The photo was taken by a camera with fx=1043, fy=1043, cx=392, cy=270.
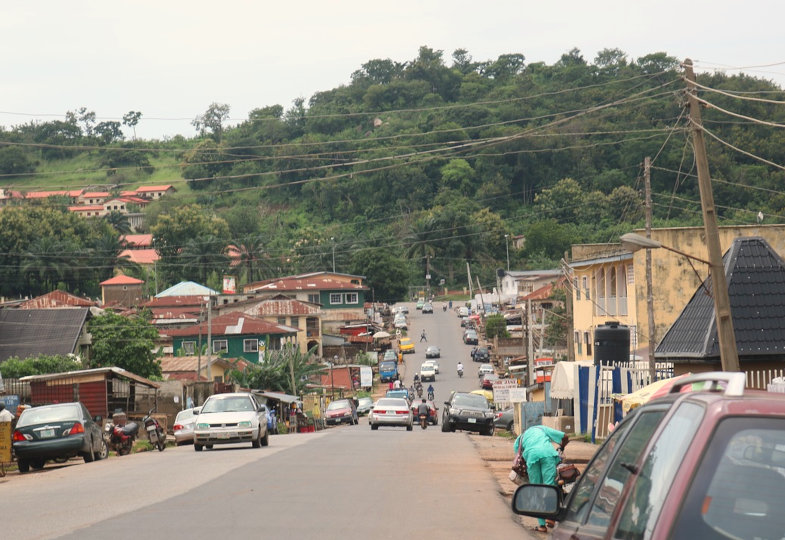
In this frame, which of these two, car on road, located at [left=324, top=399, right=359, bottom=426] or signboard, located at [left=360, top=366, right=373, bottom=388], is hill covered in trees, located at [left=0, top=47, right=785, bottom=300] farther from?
car on road, located at [left=324, top=399, right=359, bottom=426]

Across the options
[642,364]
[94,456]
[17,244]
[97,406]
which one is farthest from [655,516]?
[17,244]

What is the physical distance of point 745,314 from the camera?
25250 millimetres

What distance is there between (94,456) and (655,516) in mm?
23273

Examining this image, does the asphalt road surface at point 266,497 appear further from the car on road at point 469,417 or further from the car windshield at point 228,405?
the car on road at point 469,417

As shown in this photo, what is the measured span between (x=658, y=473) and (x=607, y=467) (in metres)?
0.97

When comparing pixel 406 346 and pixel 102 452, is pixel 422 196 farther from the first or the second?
pixel 102 452

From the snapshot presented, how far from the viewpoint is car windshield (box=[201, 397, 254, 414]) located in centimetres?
2568

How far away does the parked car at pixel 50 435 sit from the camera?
23.1 m

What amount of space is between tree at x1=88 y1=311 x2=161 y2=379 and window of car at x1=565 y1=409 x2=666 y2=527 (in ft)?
174

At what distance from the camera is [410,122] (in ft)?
506

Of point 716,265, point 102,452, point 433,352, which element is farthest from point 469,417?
point 433,352

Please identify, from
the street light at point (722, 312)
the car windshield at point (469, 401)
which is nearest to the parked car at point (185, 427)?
the car windshield at point (469, 401)

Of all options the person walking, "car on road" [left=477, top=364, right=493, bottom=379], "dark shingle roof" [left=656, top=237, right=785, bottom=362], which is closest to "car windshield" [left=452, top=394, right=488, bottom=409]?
"dark shingle roof" [left=656, top=237, right=785, bottom=362]

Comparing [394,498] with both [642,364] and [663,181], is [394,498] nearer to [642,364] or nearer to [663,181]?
[642,364]
